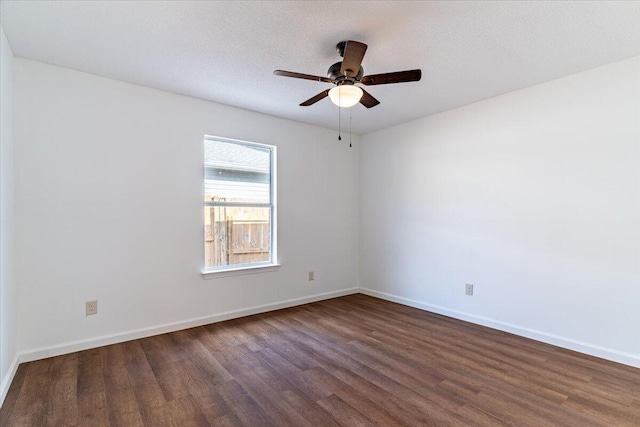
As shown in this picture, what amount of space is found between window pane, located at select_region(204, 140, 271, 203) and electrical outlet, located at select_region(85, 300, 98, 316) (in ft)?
4.76

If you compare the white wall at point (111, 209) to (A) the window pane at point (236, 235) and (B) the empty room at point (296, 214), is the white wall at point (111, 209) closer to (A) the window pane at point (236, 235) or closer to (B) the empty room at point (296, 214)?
(B) the empty room at point (296, 214)

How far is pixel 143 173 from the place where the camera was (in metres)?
3.12

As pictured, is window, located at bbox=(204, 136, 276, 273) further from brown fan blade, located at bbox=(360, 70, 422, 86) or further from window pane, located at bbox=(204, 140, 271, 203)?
brown fan blade, located at bbox=(360, 70, 422, 86)

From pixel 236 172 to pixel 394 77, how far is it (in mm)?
2298

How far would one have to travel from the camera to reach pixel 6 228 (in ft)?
7.34

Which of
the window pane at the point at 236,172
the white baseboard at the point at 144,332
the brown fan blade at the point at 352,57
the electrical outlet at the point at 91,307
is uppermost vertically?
the brown fan blade at the point at 352,57

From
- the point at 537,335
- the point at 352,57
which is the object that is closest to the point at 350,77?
the point at 352,57

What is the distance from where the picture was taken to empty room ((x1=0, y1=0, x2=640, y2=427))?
2029 mm

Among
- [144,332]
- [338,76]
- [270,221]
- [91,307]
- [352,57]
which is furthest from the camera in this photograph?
[270,221]

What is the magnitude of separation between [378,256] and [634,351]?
9.16ft

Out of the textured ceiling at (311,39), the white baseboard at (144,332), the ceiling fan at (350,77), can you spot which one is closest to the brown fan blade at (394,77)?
the ceiling fan at (350,77)

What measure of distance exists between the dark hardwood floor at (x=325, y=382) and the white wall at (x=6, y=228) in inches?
8.1

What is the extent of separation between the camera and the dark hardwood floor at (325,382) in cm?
188

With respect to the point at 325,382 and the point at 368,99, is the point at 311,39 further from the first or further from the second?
the point at 325,382
